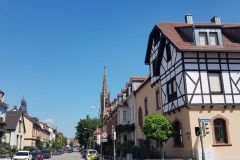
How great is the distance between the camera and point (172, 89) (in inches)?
987

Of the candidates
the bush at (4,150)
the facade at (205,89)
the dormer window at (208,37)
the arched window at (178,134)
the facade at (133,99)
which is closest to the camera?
the facade at (205,89)

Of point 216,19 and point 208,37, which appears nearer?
point 208,37

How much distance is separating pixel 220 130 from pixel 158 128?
15.1 ft

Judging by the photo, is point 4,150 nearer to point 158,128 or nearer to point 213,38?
point 158,128

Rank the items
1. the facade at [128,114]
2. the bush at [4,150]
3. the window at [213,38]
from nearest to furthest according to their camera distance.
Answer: the window at [213,38] < the bush at [4,150] < the facade at [128,114]

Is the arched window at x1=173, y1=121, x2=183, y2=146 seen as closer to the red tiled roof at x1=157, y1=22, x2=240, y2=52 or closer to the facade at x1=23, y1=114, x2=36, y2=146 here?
the red tiled roof at x1=157, y1=22, x2=240, y2=52

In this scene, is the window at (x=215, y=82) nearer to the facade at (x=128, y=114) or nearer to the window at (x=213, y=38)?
the window at (x=213, y=38)

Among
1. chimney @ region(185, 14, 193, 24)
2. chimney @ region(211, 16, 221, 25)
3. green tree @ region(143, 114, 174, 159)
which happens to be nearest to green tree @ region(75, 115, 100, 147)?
chimney @ region(185, 14, 193, 24)

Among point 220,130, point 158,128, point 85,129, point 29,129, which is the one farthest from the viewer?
point 85,129

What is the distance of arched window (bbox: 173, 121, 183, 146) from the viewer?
23.6 meters

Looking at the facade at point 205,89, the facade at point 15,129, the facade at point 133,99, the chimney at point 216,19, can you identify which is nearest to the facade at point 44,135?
the facade at point 15,129

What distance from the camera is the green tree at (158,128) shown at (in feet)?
73.4

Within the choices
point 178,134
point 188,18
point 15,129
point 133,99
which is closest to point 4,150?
point 15,129

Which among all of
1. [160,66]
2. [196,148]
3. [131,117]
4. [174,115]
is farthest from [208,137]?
[131,117]
